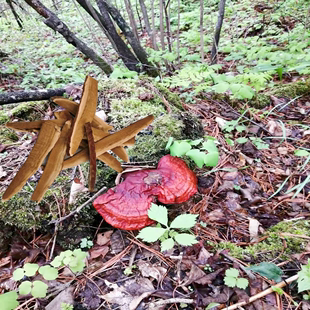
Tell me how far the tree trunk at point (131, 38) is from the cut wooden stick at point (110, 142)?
3078 mm

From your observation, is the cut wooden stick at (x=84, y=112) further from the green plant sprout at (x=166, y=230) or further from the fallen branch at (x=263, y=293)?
the fallen branch at (x=263, y=293)

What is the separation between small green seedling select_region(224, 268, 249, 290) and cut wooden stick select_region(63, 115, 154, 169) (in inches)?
41.0

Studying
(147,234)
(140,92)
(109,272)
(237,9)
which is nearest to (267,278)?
(147,234)

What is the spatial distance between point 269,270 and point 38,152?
1493mm

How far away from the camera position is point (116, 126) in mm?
2410

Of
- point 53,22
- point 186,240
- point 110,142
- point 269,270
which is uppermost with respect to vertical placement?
point 53,22

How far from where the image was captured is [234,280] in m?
1.42

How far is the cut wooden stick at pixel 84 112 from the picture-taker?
133 cm

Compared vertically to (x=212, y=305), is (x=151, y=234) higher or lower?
higher

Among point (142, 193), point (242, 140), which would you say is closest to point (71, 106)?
point (142, 193)

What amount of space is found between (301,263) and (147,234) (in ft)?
3.26

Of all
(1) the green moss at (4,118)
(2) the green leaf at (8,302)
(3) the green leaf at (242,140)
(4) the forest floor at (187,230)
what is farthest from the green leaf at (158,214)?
(1) the green moss at (4,118)

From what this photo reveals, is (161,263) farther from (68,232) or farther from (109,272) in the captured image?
(68,232)

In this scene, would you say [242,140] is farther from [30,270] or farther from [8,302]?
[8,302]
